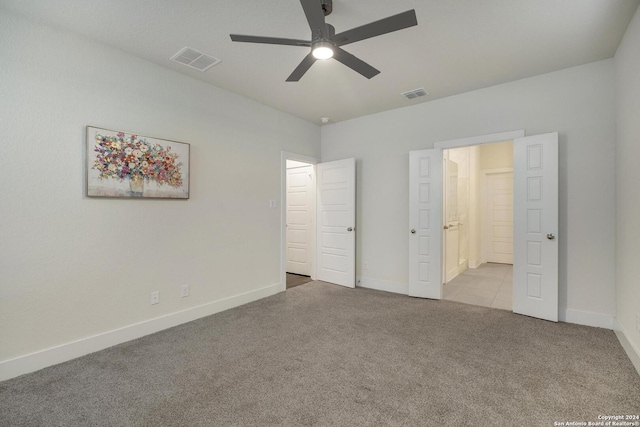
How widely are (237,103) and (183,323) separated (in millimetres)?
2777

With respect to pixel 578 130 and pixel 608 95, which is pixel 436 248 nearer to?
pixel 578 130

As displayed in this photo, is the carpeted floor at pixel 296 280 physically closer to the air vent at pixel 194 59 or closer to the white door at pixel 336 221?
the white door at pixel 336 221

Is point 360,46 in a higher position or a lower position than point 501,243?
higher

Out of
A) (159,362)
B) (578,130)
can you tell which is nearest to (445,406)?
Result: (159,362)

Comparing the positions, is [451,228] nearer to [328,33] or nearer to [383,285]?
[383,285]

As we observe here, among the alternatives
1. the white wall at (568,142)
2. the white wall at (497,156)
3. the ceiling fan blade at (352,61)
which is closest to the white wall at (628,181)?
the white wall at (568,142)

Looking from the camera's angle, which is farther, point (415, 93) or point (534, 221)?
point (415, 93)

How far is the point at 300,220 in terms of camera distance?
577 cm

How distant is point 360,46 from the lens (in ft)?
8.98

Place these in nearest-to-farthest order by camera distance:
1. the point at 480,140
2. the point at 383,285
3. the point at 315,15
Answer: the point at 315,15
the point at 480,140
the point at 383,285

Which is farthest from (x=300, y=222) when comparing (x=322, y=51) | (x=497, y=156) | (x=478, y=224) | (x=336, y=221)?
(x=497, y=156)

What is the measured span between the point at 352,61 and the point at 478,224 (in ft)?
19.5

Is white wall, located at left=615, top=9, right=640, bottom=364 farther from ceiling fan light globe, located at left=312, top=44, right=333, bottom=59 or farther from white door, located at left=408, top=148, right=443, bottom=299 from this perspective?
ceiling fan light globe, located at left=312, top=44, right=333, bottom=59

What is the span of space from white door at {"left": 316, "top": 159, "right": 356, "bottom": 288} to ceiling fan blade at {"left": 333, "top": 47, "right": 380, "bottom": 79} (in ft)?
7.71
